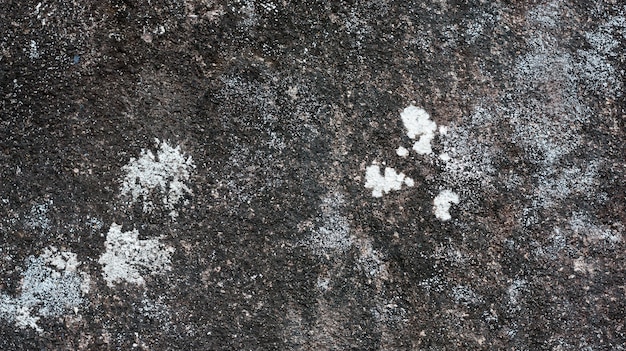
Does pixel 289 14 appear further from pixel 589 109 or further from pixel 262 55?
pixel 589 109

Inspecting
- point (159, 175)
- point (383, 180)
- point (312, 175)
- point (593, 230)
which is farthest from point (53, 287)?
point (593, 230)

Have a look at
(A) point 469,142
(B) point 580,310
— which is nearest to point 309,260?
(A) point 469,142

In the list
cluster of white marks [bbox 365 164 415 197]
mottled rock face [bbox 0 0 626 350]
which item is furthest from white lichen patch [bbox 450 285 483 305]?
cluster of white marks [bbox 365 164 415 197]

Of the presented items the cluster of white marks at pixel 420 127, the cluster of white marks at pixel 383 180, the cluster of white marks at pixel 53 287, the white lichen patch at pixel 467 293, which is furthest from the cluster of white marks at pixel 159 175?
the white lichen patch at pixel 467 293

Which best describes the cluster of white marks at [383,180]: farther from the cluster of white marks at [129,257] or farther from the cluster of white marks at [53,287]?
the cluster of white marks at [53,287]

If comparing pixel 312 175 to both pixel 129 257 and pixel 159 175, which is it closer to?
pixel 159 175
